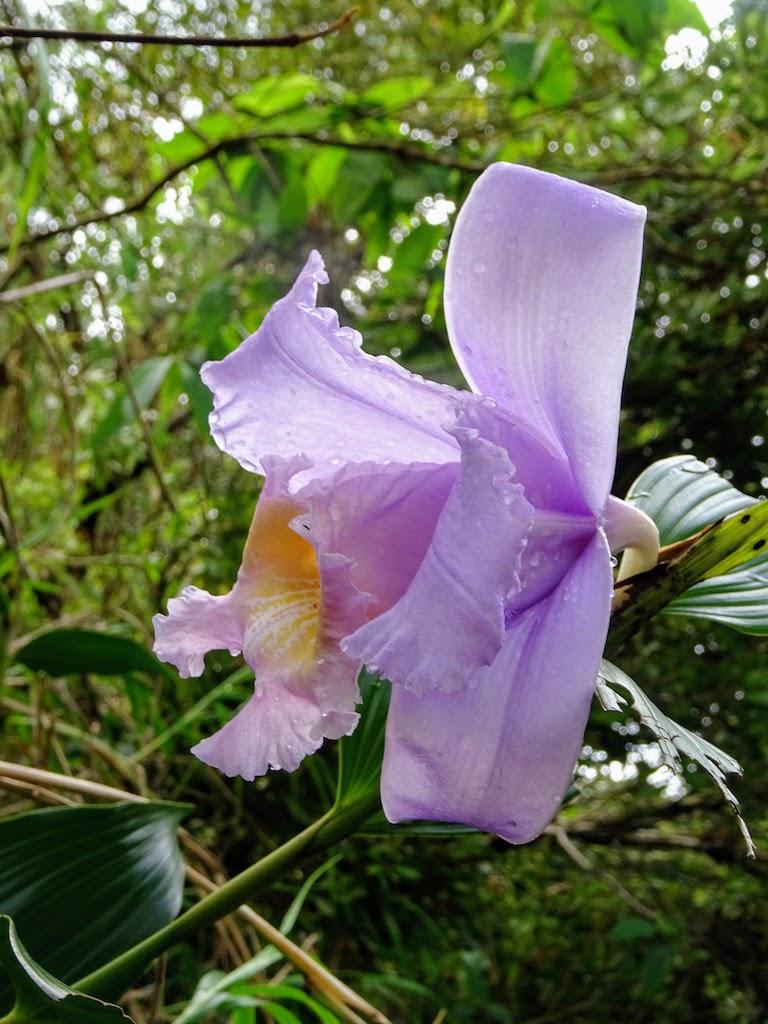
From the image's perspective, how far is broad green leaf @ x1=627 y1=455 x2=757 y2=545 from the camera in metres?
0.44

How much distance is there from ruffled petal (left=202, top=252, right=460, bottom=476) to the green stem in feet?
0.54

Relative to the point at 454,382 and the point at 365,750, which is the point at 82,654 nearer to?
the point at 365,750

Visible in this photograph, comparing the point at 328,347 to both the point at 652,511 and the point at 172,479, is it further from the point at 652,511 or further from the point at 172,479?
the point at 172,479

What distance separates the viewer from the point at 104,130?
150 cm

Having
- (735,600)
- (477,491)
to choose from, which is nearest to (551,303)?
(477,491)

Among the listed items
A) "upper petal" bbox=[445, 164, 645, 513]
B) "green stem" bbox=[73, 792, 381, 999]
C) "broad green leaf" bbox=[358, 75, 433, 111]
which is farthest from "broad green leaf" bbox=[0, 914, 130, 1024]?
"broad green leaf" bbox=[358, 75, 433, 111]

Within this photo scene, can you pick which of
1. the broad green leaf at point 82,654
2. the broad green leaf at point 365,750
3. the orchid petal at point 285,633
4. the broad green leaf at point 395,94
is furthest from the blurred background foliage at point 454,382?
the orchid petal at point 285,633

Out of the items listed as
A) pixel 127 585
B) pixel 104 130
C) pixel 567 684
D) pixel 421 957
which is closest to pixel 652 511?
pixel 567 684

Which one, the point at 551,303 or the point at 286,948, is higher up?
the point at 551,303

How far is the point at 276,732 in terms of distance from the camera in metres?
0.32

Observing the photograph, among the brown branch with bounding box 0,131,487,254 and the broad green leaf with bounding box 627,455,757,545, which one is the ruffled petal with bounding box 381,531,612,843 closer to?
the broad green leaf with bounding box 627,455,757,545

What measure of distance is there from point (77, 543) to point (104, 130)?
2.62 feet

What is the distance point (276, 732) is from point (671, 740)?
0.15 meters

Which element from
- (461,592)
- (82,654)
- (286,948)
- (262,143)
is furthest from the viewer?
(262,143)
